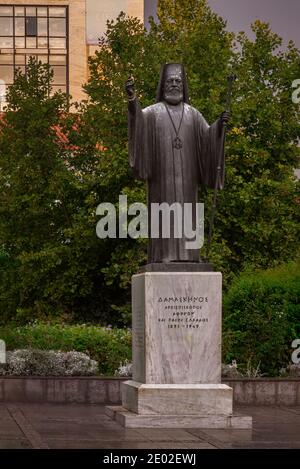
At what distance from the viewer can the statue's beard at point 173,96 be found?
1733 cm

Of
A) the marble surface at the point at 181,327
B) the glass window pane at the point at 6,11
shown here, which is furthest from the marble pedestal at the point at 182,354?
the glass window pane at the point at 6,11

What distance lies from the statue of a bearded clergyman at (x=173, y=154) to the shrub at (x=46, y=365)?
511 centimetres

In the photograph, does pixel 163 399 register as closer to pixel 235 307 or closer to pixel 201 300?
pixel 201 300

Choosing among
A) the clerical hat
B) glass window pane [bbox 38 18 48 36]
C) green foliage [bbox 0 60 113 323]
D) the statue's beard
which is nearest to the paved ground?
the statue's beard

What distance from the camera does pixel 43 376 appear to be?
21219 millimetres

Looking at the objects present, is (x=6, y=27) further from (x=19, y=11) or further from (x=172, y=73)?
(x=172, y=73)

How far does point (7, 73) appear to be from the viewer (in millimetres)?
84375

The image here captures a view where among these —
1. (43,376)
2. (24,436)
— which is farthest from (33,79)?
(24,436)

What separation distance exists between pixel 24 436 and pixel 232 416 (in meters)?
2.99

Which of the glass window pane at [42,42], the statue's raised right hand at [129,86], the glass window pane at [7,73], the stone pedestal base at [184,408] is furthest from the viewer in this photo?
the glass window pane at [42,42]

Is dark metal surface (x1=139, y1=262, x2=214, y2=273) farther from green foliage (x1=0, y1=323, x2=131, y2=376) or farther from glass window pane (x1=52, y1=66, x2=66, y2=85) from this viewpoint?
glass window pane (x1=52, y1=66, x2=66, y2=85)

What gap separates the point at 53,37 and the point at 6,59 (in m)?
3.87

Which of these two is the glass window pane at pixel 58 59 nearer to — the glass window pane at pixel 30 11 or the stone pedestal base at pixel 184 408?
the glass window pane at pixel 30 11

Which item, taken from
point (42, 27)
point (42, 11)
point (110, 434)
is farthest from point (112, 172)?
point (42, 11)
